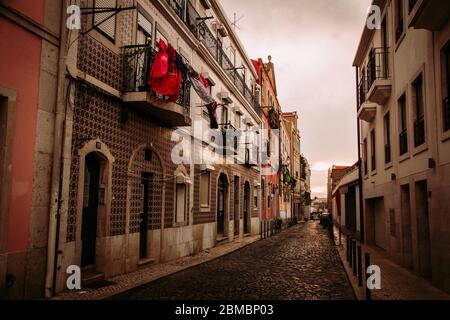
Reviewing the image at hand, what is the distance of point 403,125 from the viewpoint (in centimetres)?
1214

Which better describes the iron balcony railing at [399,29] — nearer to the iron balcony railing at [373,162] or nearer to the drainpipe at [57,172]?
the iron balcony railing at [373,162]

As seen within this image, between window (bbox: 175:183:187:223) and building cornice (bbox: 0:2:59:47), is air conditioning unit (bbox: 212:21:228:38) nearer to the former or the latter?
window (bbox: 175:183:187:223)

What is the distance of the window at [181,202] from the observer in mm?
13597

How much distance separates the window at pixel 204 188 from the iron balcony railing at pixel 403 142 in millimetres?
7502

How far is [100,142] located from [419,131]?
25.6 ft

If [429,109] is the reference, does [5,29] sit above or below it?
above

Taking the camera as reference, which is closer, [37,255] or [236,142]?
[37,255]

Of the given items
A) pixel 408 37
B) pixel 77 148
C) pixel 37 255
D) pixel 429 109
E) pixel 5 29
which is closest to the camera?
pixel 5 29

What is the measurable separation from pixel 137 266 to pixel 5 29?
642 centimetres

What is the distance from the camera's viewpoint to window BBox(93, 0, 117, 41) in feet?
29.5

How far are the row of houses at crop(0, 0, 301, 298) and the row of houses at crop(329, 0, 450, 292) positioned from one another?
19.9ft
